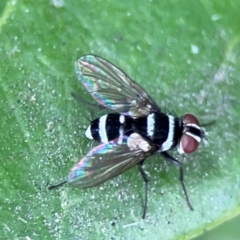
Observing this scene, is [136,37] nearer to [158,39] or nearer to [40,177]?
[158,39]

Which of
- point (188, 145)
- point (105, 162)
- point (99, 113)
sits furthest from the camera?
point (99, 113)

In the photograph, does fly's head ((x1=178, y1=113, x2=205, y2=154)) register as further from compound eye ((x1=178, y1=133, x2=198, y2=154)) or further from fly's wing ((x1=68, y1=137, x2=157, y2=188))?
fly's wing ((x1=68, y1=137, x2=157, y2=188))

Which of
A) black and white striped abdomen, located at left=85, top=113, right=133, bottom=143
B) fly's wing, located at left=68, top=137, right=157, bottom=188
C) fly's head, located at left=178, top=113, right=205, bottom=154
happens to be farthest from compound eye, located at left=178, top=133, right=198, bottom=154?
black and white striped abdomen, located at left=85, top=113, right=133, bottom=143

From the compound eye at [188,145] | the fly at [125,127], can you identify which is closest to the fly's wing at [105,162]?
the fly at [125,127]

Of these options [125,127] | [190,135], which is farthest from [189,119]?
[125,127]

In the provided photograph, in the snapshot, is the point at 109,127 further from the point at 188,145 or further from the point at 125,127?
the point at 188,145

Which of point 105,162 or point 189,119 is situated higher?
point 189,119

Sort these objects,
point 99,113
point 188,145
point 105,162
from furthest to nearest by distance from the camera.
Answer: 1. point 99,113
2. point 188,145
3. point 105,162
